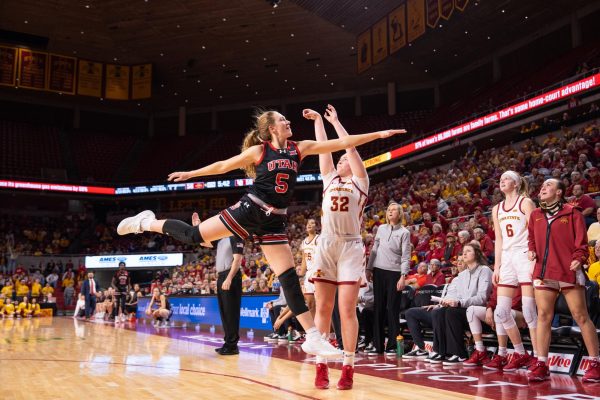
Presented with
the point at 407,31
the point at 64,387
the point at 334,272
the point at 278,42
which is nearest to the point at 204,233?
the point at 334,272

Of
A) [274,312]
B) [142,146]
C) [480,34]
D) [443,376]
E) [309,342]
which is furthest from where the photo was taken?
[142,146]

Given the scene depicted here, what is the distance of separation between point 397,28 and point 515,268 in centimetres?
1683

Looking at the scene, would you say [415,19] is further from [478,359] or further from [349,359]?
[349,359]

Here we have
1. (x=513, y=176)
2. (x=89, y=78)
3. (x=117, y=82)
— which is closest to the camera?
(x=513, y=176)

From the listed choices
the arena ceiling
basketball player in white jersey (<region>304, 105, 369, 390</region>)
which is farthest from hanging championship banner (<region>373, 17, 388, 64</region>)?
basketball player in white jersey (<region>304, 105, 369, 390</region>)

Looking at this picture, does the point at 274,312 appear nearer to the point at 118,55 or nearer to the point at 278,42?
the point at 278,42

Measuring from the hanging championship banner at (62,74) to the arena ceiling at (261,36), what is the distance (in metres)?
1.04

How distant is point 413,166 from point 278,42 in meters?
8.86

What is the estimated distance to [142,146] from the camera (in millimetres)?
37062

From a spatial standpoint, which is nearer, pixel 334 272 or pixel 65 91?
pixel 334 272

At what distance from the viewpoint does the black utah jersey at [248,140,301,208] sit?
4324mm

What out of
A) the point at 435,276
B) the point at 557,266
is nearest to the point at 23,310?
the point at 435,276

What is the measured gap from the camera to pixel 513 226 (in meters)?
5.64

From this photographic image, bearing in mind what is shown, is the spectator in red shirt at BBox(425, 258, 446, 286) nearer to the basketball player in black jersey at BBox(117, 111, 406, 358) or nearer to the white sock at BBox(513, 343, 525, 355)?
the white sock at BBox(513, 343, 525, 355)
